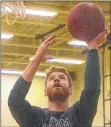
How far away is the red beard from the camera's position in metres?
1.59

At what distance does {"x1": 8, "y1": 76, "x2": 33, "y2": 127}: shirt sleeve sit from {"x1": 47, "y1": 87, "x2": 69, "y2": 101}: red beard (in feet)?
0.33

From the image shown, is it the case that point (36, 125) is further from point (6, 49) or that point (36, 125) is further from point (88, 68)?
point (6, 49)

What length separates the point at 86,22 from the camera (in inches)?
67.8

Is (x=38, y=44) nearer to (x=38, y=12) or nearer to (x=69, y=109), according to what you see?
(x=38, y=12)

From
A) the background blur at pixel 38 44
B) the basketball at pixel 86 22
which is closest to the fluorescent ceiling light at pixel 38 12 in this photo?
the background blur at pixel 38 44

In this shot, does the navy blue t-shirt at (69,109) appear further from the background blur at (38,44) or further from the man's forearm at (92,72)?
the background blur at (38,44)

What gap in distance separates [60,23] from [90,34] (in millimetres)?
5233

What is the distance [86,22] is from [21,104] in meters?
0.47

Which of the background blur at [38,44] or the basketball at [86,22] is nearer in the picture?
the basketball at [86,22]

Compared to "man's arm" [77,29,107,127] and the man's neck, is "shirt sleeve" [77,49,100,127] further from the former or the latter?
the man's neck

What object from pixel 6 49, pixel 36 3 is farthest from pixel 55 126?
pixel 6 49

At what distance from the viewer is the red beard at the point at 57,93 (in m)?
1.59

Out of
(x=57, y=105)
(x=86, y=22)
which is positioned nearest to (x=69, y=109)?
(x=57, y=105)

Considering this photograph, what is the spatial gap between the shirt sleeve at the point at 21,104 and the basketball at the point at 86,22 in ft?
1.12
